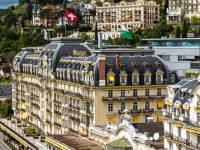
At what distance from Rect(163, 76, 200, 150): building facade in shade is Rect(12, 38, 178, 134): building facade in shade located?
29.5m

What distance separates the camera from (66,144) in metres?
95.5

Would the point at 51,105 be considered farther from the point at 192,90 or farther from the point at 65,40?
the point at 192,90

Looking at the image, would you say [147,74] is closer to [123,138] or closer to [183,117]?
[123,138]

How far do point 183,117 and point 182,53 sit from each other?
255ft

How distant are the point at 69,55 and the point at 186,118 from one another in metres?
54.7

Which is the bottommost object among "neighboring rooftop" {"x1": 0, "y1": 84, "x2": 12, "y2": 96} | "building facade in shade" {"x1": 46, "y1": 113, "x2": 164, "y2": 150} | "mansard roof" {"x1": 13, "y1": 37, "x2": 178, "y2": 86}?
"neighboring rooftop" {"x1": 0, "y1": 84, "x2": 12, "y2": 96}

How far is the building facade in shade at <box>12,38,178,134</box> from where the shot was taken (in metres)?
103

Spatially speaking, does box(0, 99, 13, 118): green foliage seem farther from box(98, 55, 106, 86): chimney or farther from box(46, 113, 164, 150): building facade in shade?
box(98, 55, 106, 86): chimney

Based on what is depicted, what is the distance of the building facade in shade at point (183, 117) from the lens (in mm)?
68125

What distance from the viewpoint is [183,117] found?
70.6 m

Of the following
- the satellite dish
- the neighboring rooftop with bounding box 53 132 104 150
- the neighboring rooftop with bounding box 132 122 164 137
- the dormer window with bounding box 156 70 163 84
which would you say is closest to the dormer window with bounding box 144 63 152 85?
the dormer window with bounding box 156 70 163 84

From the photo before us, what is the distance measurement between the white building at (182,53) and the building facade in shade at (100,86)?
102 ft

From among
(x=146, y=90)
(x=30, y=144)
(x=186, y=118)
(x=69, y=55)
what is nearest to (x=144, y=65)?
(x=146, y=90)

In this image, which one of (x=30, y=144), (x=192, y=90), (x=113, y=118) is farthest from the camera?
(x=30, y=144)
